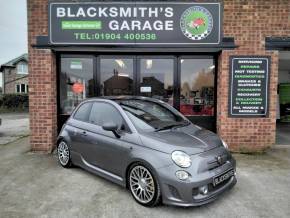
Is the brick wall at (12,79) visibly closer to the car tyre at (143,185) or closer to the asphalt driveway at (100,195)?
the asphalt driveway at (100,195)

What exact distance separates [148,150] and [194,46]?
3706 millimetres

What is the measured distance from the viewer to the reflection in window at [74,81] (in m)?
6.96

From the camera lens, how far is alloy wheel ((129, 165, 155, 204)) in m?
3.53

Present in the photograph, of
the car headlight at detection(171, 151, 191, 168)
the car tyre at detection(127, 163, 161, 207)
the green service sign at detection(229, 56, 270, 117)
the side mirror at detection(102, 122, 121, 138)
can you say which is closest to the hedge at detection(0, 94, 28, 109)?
the green service sign at detection(229, 56, 270, 117)

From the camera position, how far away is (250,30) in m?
6.45

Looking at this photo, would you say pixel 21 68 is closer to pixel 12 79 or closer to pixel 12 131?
pixel 12 79

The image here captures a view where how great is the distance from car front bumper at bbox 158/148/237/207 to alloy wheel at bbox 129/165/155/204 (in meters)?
0.21

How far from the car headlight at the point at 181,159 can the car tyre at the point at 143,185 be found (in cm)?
38

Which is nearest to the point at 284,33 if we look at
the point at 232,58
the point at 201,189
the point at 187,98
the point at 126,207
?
the point at 232,58

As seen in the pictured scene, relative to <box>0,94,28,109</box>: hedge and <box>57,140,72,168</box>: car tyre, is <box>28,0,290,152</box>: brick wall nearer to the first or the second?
<box>57,140,72,168</box>: car tyre

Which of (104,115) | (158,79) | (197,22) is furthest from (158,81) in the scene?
Result: (104,115)

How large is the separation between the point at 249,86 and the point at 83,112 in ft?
13.6

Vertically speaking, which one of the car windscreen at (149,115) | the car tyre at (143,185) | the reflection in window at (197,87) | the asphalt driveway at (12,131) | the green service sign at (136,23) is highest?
the green service sign at (136,23)

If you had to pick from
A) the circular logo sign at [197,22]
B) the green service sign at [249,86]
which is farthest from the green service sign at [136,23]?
the green service sign at [249,86]
